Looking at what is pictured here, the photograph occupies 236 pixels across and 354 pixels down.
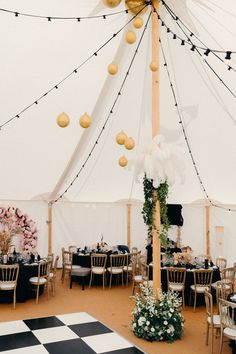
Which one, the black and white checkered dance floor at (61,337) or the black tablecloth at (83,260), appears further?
the black tablecloth at (83,260)

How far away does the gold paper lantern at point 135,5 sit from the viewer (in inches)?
233

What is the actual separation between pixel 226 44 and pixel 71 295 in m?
6.08

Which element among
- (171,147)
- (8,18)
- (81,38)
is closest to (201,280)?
(171,147)

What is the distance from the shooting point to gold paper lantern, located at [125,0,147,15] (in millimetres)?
5913

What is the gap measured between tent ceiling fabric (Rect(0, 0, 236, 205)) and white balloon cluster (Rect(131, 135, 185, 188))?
1886 millimetres

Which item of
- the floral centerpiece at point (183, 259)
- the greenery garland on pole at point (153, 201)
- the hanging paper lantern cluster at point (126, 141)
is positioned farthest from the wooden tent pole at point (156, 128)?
the floral centerpiece at point (183, 259)

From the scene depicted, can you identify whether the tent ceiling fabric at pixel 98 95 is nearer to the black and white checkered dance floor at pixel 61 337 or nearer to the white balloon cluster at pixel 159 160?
the white balloon cluster at pixel 159 160

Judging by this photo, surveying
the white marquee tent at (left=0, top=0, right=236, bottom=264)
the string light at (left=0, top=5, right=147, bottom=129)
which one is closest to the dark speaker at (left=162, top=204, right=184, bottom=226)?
the white marquee tent at (left=0, top=0, right=236, bottom=264)

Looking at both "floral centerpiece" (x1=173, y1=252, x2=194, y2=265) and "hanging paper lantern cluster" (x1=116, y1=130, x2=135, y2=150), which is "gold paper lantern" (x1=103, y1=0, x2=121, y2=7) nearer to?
"hanging paper lantern cluster" (x1=116, y1=130, x2=135, y2=150)

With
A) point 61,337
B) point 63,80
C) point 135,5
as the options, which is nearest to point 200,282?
point 61,337

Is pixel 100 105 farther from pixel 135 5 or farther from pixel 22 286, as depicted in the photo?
pixel 22 286

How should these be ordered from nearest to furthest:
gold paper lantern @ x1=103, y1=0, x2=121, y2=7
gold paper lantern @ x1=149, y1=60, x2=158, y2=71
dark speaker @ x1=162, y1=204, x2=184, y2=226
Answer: gold paper lantern @ x1=103, y1=0, x2=121, y2=7 < gold paper lantern @ x1=149, y1=60, x2=158, y2=71 < dark speaker @ x1=162, y1=204, x2=184, y2=226

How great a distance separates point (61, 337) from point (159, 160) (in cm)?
311

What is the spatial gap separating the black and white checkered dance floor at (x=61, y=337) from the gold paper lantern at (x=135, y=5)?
509 cm
